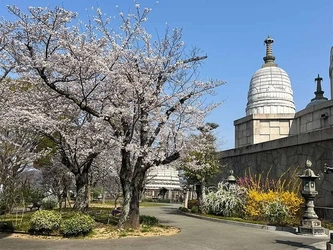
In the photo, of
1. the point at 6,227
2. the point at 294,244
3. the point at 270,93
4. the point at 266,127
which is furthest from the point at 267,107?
the point at 6,227

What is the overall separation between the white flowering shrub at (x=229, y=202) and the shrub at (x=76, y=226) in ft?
28.0

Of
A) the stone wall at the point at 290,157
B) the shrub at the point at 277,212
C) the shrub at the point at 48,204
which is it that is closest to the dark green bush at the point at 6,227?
the shrub at the point at 277,212

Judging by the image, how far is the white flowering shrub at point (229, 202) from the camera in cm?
1856

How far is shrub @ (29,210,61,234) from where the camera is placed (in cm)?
1263

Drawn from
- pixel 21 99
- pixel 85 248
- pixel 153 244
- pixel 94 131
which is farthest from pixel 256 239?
pixel 21 99

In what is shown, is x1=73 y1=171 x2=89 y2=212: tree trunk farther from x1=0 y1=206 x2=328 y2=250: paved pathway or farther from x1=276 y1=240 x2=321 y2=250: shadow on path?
x1=276 y1=240 x2=321 y2=250: shadow on path

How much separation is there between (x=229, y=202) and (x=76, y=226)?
909 centimetres

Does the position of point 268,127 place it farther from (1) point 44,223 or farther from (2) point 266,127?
(1) point 44,223

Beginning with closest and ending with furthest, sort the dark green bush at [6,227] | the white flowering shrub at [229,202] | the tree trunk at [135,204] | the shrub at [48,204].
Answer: the dark green bush at [6,227] < the tree trunk at [135,204] < the white flowering shrub at [229,202] < the shrub at [48,204]

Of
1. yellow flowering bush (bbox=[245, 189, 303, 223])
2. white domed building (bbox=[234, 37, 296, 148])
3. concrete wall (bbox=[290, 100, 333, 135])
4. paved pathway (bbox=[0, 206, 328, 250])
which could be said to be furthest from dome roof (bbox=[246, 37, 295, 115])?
paved pathway (bbox=[0, 206, 328, 250])

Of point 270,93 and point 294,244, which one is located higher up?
point 270,93

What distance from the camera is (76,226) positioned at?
1230cm

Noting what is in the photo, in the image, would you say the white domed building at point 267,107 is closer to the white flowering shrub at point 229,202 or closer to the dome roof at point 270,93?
the dome roof at point 270,93

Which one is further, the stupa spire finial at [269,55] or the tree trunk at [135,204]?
the stupa spire finial at [269,55]
